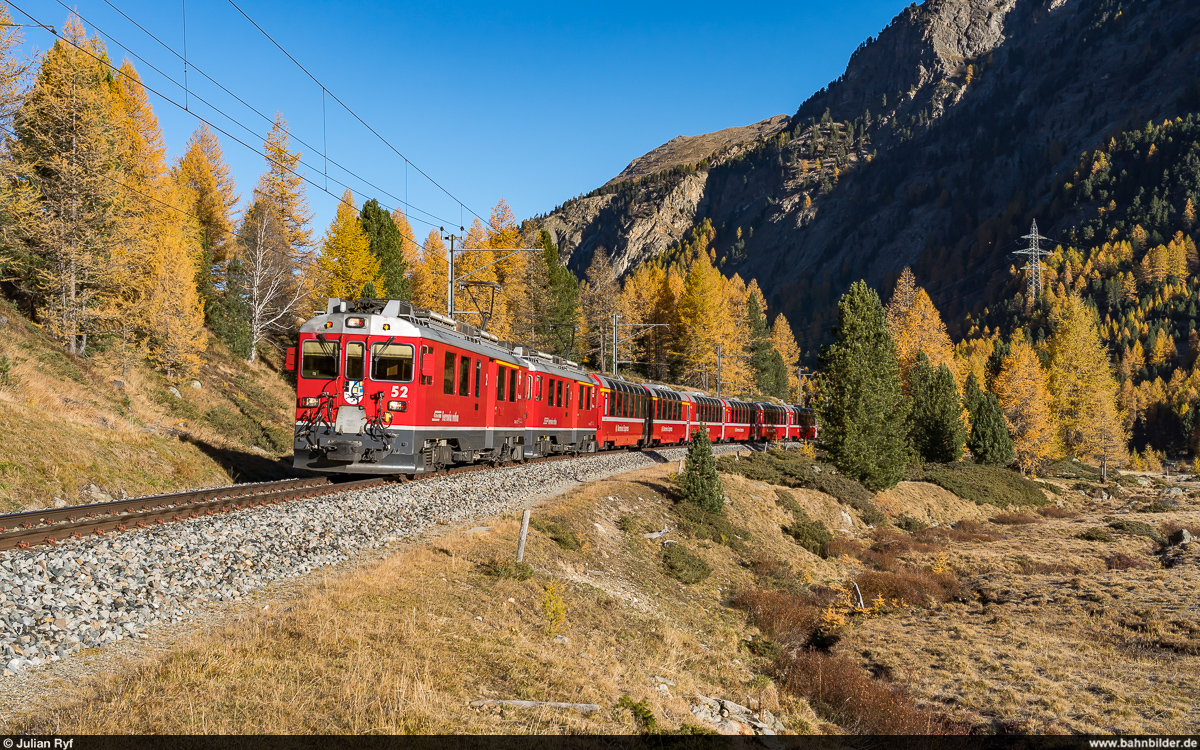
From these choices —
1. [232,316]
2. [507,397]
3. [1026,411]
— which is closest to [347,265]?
[232,316]

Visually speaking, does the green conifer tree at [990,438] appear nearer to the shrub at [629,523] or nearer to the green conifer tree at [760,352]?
the green conifer tree at [760,352]

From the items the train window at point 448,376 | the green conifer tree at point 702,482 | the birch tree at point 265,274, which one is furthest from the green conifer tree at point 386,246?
the train window at point 448,376

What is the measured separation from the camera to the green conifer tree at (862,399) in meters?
36.0

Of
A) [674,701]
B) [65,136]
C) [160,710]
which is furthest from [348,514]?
[65,136]

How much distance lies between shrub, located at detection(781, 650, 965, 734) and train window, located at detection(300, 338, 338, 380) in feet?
37.0

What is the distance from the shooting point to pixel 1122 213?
594 ft

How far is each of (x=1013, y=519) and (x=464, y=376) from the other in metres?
35.3

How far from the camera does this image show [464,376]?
1845 centimetres

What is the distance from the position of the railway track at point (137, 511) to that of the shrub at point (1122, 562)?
26398 millimetres

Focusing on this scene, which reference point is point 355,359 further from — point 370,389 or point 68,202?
Result: point 68,202

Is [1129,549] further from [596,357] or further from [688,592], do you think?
[596,357]

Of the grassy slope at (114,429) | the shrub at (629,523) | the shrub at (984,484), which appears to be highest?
the grassy slope at (114,429)

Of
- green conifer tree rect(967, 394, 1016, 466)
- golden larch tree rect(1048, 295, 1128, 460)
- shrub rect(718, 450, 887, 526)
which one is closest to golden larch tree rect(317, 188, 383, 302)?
shrub rect(718, 450, 887, 526)

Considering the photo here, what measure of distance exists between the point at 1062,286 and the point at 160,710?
188966mm
